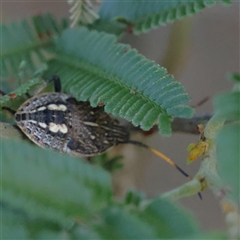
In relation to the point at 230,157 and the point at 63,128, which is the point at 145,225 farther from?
the point at 63,128

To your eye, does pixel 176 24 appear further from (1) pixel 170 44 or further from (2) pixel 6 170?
(2) pixel 6 170

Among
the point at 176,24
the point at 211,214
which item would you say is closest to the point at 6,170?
the point at 176,24

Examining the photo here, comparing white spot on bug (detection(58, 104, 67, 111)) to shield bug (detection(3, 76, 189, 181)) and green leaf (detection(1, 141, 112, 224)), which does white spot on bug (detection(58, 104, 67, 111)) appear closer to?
shield bug (detection(3, 76, 189, 181))

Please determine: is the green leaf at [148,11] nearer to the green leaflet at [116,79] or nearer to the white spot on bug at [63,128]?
the green leaflet at [116,79]

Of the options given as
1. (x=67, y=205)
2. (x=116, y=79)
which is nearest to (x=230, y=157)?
(x=67, y=205)

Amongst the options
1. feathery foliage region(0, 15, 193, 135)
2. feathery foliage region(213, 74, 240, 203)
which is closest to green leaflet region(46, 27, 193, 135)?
feathery foliage region(0, 15, 193, 135)
